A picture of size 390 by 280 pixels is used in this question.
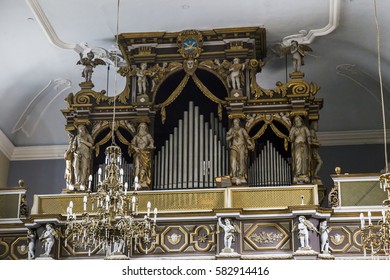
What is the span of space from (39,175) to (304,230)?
28.1ft

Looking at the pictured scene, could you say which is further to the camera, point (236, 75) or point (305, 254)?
point (236, 75)

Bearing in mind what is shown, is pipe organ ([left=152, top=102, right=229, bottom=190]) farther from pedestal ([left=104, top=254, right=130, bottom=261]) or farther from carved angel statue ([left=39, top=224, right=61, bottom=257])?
carved angel statue ([left=39, top=224, right=61, bottom=257])

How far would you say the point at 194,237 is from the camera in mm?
12633

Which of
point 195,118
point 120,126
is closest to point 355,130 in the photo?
point 195,118

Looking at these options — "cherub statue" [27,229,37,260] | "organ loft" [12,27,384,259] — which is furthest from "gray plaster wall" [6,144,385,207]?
"cherub statue" [27,229,37,260]

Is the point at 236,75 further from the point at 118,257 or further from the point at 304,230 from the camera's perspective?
the point at 118,257

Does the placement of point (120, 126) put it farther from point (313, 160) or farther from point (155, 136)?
point (313, 160)

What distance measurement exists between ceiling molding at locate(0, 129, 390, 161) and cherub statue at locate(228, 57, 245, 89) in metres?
4.34

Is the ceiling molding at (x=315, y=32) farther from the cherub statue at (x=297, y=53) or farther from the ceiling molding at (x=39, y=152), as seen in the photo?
the ceiling molding at (x=39, y=152)

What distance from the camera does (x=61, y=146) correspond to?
18.2 m

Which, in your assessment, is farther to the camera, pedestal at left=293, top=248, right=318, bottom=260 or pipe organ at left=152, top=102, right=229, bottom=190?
pipe organ at left=152, top=102, right=229, bottom=190

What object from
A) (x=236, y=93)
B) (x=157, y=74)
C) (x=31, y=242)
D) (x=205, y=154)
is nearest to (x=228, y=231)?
(x=205, y=154)

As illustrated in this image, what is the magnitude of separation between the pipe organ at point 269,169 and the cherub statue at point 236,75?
1.43 m

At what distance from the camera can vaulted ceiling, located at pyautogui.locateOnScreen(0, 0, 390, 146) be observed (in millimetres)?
13578
